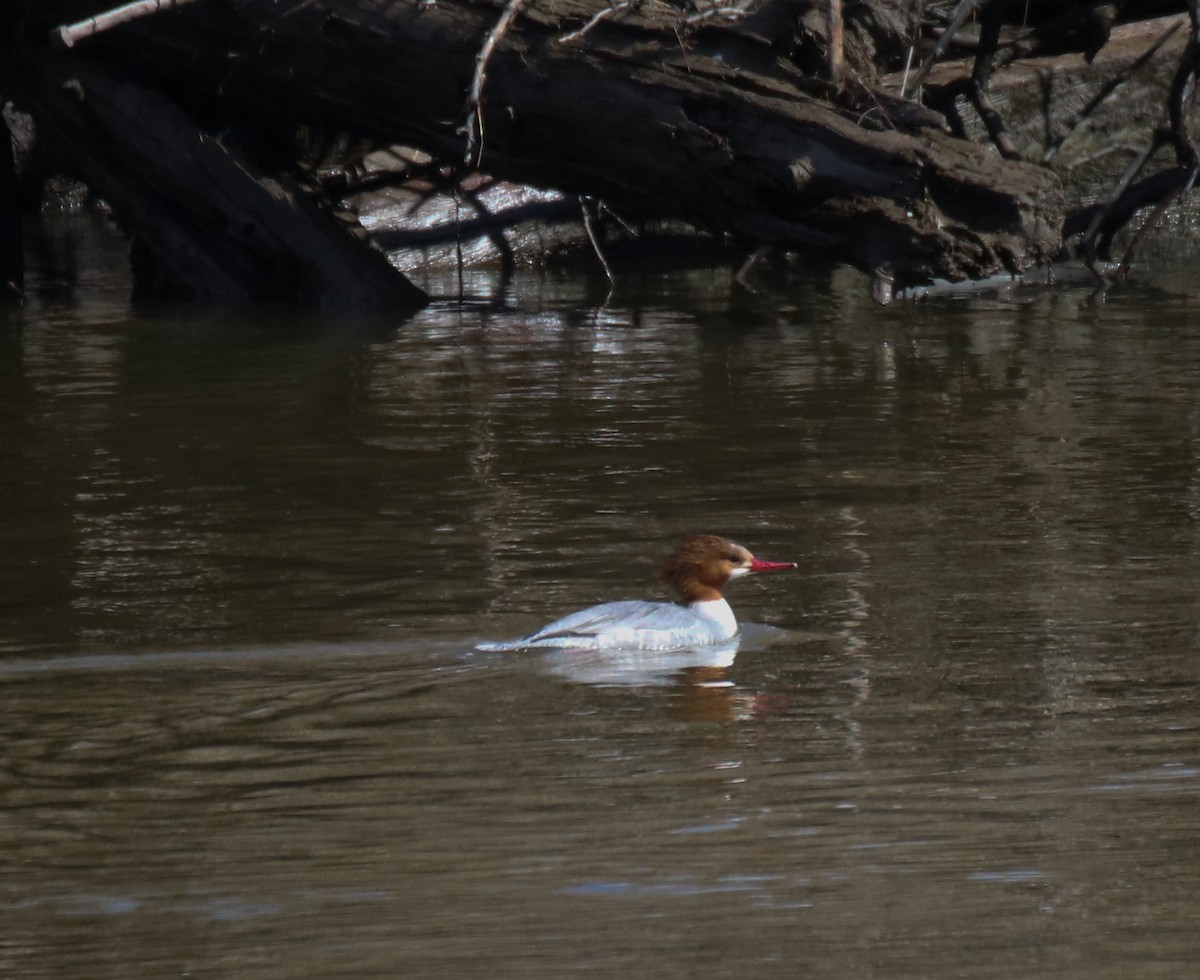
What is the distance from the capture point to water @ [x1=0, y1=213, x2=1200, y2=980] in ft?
11.9

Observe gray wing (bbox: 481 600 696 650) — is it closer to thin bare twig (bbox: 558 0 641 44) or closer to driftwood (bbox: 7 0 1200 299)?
driftwood (bbox: 7 0 1200 299)

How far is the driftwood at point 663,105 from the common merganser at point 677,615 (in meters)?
5.16

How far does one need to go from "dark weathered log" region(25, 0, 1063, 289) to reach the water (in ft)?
2.73

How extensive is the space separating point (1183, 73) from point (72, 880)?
1040 cm

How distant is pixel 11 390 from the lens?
1065 cm

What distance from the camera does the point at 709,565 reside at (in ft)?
21.1

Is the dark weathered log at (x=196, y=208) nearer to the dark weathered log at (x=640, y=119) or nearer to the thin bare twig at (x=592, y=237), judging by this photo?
the dark weathered log at (x=640, y=119)

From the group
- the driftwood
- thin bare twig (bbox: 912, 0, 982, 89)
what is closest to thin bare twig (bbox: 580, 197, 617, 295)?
the driftwood

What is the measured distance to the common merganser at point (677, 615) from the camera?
19.0 feet

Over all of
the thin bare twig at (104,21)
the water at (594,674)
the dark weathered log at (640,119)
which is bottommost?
the water at (594,674)

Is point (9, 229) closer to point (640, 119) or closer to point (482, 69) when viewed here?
point (482, 69)

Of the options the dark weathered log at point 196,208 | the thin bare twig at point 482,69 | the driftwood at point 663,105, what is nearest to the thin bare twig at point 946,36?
the driftwood at point 663,105

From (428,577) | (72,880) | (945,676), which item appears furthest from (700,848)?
(428,577)

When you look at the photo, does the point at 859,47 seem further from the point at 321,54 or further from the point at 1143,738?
the point at 1143,738
